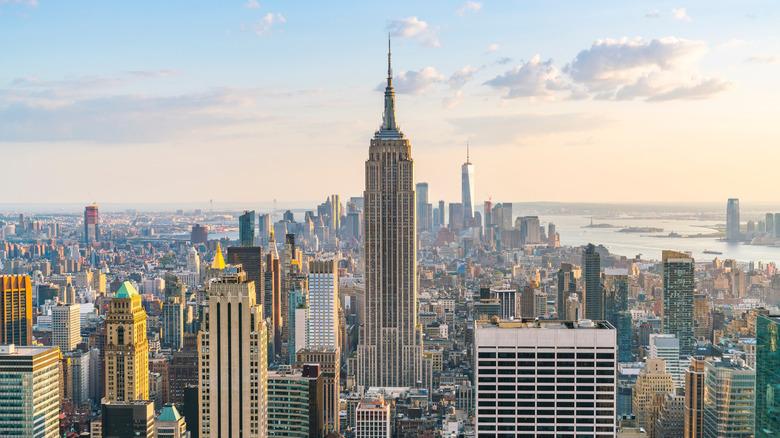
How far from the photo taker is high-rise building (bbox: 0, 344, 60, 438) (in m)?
19.9

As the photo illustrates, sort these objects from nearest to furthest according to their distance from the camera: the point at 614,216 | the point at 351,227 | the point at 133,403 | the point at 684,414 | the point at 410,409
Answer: the point at 133,403 < the point at 684,414 < the point at 614,216 < the point at 410,409 < the point at 351,227

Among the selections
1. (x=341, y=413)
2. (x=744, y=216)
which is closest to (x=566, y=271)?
(x=341, y=413)

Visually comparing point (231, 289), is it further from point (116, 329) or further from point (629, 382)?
point (629, 382)

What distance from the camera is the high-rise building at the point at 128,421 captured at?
21.4 meters

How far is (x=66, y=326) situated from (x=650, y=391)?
24059 millimetres

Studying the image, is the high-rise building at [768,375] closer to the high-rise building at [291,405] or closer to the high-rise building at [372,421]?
the high-rise building at [291,405]

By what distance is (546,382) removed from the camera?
14.4 m

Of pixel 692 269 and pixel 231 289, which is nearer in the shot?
pixel 231 289

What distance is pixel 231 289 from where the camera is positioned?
16.8 meters

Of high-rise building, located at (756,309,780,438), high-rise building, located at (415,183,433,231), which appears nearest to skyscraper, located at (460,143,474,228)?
high-rise building, located at (415,183,433,231)

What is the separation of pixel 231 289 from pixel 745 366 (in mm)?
12204

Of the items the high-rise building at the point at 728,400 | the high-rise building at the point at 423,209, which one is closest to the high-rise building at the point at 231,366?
the high-rise building at the point at 728,400

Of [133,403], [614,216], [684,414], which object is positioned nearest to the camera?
[133,403]

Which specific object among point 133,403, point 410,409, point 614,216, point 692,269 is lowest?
point 410,409
